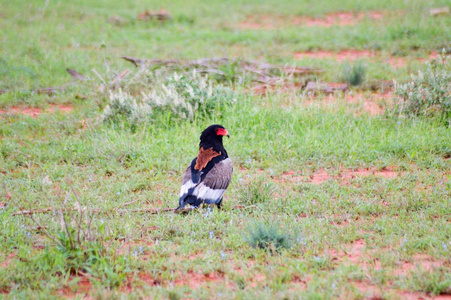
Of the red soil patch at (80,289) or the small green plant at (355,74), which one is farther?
the small green plant at (355,74)

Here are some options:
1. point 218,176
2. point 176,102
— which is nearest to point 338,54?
point 176,102

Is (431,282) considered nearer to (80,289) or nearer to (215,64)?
(80,289)

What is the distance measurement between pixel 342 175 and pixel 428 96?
2.19 metres

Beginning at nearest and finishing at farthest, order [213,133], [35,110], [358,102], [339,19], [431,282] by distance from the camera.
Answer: [431,282] → [213,133] → [358,102] → [35,110] → [339,19]

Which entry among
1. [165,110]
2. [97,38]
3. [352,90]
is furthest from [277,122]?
[97,38]

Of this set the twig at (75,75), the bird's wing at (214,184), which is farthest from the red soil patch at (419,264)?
the twig at (75,75)

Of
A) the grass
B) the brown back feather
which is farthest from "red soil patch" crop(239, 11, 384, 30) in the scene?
the brown back feather

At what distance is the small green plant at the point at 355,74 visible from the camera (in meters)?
9.75

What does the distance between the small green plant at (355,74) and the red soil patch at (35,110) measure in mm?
4858

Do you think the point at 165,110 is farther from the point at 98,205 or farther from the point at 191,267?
the point at 191,267

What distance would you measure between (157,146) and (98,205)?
1826 mm

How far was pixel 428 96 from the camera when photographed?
25.5 feet

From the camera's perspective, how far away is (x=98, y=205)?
5.61 meters

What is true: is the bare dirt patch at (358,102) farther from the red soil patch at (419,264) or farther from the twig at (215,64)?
the red soil patch at (419,264)
